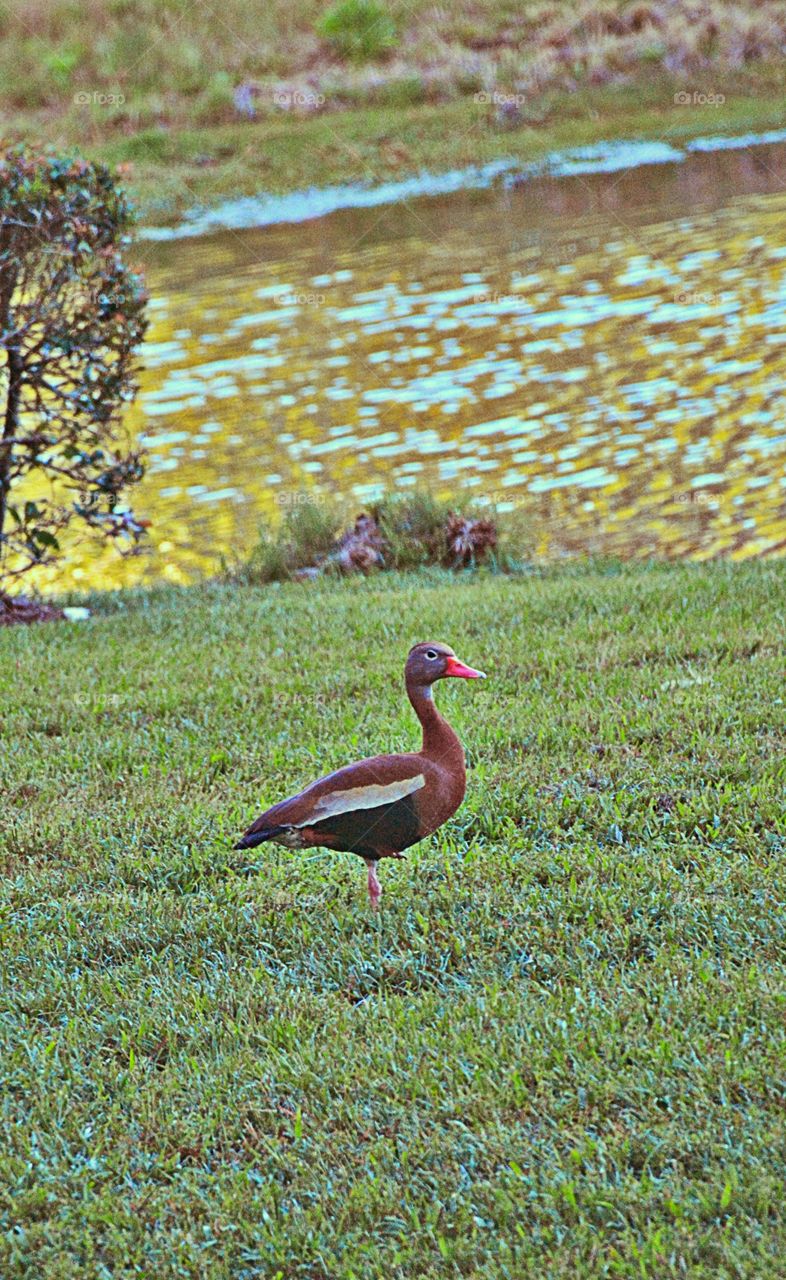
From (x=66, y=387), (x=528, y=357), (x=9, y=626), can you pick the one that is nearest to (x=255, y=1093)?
(x=9, y=626)

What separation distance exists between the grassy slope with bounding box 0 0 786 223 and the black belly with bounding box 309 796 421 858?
1018 inches

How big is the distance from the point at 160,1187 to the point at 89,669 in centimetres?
390

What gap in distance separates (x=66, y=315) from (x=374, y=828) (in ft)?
17.6

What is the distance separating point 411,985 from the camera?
3828mm

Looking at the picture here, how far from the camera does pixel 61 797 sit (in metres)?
5.26

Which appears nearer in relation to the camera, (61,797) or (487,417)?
(61,797)

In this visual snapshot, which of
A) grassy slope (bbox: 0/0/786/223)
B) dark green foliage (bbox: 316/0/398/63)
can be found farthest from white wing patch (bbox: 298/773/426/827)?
dark green foliage (bbox: 316/0/398/63)

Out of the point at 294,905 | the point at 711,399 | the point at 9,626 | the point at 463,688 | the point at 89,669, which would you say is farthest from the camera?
the point at 711,399

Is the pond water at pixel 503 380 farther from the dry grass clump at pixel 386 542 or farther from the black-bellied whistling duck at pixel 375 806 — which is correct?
the black-bellied whistling duck at pixel 375 806

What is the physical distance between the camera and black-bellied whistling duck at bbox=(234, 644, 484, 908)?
12.5 feet

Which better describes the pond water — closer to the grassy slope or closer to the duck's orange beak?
the duck's orange beak

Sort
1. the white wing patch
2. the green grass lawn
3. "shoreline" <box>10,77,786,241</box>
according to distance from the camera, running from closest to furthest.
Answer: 1. the green grass lawn
2. the white wing patch
3. "shoreline" <box>10,77,786,241</box>

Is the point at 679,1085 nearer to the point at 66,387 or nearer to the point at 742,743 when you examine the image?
the point at 742,743

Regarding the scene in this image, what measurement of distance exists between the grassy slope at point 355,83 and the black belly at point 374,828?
25.8m
